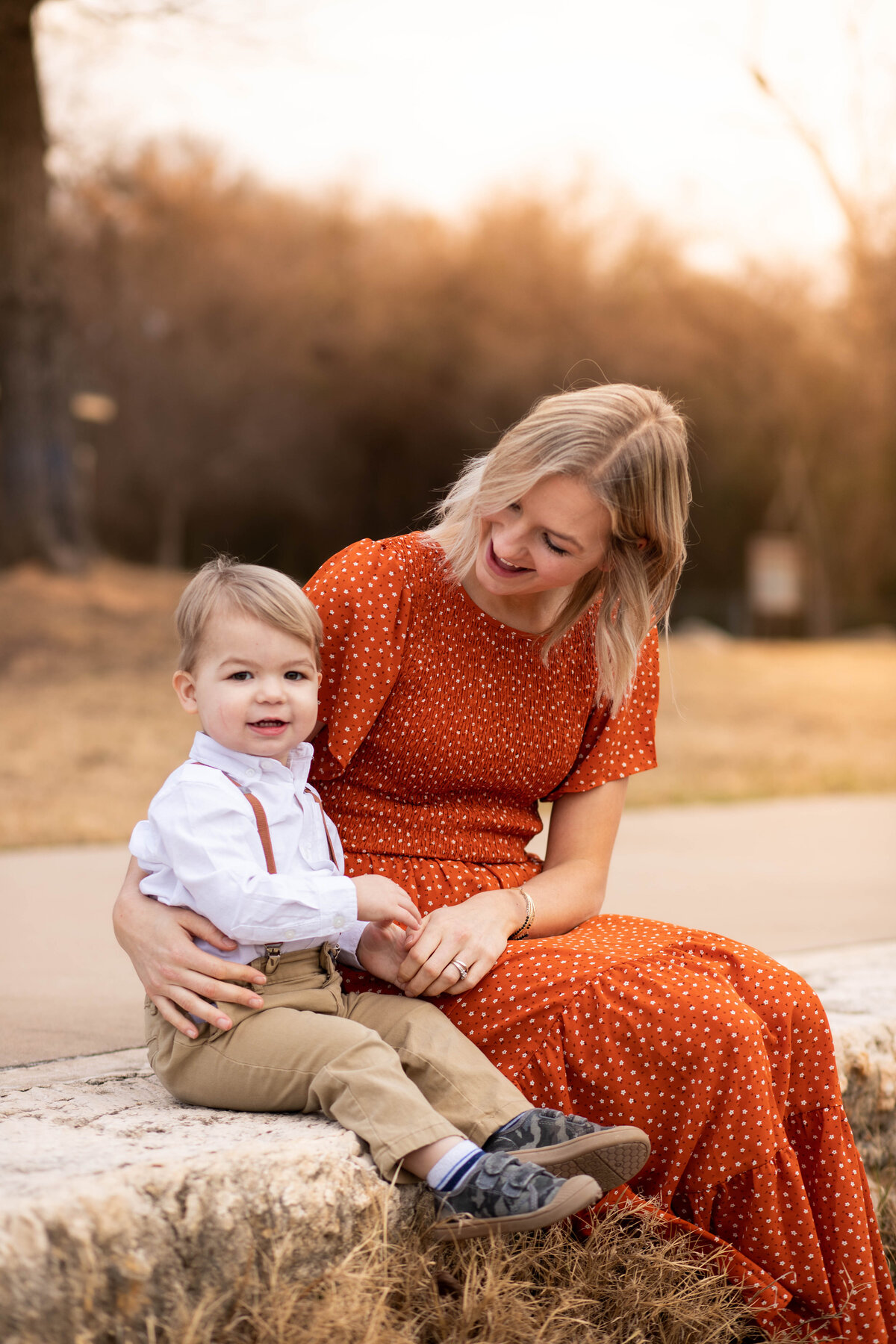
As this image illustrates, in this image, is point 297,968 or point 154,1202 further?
point 297,968

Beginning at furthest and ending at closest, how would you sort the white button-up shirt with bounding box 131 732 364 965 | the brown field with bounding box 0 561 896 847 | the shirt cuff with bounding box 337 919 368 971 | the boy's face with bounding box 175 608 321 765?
1. the brown field with bounding box 0 561 896 847
2. the shirt cuff with bounding box 337 919 368 971
3. the boy's face with bounding box 175 608 321 765
4. the white button-up shirt with bounding box 131 732 364 965

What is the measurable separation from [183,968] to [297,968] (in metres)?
0.14

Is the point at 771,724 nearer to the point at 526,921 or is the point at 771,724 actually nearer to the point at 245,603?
the point at 526,921

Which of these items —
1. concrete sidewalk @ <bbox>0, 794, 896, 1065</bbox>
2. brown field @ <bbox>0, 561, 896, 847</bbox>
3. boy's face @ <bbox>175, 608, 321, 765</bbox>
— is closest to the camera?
boy's face @ <bbox>175, 608, 321, 765</bbox>

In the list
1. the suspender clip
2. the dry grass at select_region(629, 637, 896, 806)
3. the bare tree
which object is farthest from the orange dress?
the bare tree

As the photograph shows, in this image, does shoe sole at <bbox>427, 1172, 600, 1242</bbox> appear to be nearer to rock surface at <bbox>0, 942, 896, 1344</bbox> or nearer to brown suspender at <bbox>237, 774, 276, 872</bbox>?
rock surface at <bbox>0, 942, 896, 1344</bbox>

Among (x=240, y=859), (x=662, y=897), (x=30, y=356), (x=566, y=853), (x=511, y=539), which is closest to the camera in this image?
(x=240, y=859)

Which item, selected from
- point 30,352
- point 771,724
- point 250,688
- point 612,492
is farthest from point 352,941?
point 30,352

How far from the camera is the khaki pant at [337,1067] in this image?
142 cm

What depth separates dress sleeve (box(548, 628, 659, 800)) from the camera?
192 cm

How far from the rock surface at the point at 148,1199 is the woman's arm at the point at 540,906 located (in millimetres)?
241

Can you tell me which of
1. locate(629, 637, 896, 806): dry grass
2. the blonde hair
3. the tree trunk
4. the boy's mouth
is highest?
the tree trunk

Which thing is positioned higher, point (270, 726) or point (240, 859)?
point (270, 726)

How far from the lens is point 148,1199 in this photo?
125 centimetres
